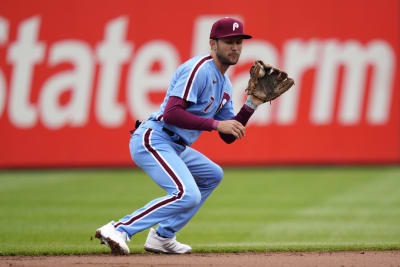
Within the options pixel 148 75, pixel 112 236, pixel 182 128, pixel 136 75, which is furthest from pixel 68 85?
pixel 112 236

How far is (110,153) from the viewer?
16922 mm

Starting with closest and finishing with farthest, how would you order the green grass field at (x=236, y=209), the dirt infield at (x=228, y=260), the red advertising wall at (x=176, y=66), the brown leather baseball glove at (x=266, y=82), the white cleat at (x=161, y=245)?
the dirt infield at (x=228, y=260), the brown leather baseball glove at (x=266, y=82), the white cleat at (x=161, y=245), the green grass field at (x=236, y=209), the red advertising wall at (x=176, y=66)

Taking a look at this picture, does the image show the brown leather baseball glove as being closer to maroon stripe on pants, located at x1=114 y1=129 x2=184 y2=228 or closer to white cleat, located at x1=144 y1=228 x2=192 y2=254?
maroon stripe on pants, located at x1=114 y1=129 x2=184 y2=228

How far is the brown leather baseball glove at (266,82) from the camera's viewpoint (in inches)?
258

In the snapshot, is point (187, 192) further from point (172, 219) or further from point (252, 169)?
point (252, 169)

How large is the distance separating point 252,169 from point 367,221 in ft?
25.6

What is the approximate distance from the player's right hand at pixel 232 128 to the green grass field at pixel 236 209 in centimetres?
150

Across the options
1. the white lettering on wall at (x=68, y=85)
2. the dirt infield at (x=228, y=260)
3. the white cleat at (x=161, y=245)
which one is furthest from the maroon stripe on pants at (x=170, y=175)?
the white lettering on wall at (x=68, y=85)

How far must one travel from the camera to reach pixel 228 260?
646 centimetres

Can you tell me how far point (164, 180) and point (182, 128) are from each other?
48cm

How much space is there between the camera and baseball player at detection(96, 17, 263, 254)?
617 cm

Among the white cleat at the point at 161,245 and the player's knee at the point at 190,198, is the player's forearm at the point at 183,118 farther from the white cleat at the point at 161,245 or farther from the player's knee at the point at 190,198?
the white cleat at the point at 161,245

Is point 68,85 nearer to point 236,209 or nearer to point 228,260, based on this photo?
point 236,209

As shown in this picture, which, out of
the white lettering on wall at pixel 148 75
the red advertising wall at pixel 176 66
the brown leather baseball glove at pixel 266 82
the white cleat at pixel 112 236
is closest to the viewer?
the white cleat at pixel 112 236
